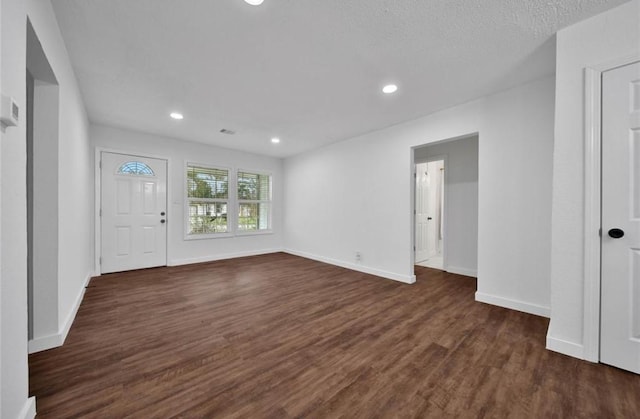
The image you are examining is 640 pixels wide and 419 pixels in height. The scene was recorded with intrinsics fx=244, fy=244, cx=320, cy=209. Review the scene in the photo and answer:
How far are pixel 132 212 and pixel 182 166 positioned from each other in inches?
47.9

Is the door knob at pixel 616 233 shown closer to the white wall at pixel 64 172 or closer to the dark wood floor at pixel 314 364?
the dark wood floor at pixel 314 364

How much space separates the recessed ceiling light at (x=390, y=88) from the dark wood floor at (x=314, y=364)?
2.49 m

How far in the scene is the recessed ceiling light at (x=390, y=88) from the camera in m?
2.70

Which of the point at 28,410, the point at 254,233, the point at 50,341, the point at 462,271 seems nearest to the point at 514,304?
the point at 462,271

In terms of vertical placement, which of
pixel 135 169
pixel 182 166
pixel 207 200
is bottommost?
pixel 207 200

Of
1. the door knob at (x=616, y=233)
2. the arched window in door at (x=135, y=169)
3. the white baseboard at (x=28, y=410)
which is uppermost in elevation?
the arched window in door at (x=135, y=169)

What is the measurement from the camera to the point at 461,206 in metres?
4.25

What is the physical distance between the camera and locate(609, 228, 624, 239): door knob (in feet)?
5.55

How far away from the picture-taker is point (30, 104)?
75.0 inches

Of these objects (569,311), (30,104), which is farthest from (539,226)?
(30,104)

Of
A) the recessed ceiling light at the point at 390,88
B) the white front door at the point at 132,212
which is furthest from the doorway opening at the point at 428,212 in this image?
the white front door at the point at 132,212

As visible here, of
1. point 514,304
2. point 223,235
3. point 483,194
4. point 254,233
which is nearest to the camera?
point 514,304

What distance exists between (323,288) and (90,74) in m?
3.63

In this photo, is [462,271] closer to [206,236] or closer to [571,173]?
[571,173]
